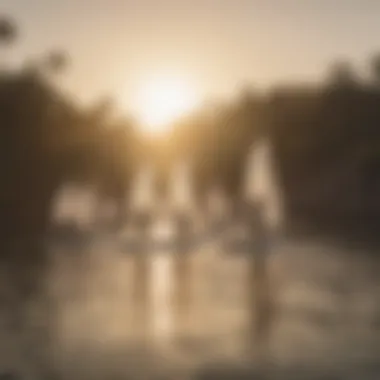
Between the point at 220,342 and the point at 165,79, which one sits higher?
the point at 165,79

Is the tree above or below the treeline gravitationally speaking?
above

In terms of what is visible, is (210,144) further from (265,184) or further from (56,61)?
(56,61)

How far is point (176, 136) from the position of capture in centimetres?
89

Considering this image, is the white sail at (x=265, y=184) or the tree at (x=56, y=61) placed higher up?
the tree at (x=56, y=61)

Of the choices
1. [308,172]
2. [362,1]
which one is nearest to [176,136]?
[308,172]

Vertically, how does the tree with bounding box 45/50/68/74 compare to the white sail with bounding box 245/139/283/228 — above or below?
above

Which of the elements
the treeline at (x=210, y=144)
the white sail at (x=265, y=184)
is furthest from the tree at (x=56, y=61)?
the white sail at (x=265, y=184)

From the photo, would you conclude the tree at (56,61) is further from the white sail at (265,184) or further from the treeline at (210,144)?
the white sail at (265,184)

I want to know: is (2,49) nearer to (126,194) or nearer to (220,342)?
(126,194)

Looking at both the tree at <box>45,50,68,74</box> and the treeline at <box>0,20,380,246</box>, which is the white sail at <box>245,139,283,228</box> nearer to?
the treeline at <box>0,20,380,246</box>

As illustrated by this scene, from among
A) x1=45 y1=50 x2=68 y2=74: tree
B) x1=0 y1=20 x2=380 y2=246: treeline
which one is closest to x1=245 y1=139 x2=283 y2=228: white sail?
x1=0 y1=20 x2=380 y2=246: treeline

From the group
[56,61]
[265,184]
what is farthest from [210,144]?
[56,61]

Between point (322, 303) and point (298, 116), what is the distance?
206 millimetres

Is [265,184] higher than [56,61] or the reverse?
the reverse
